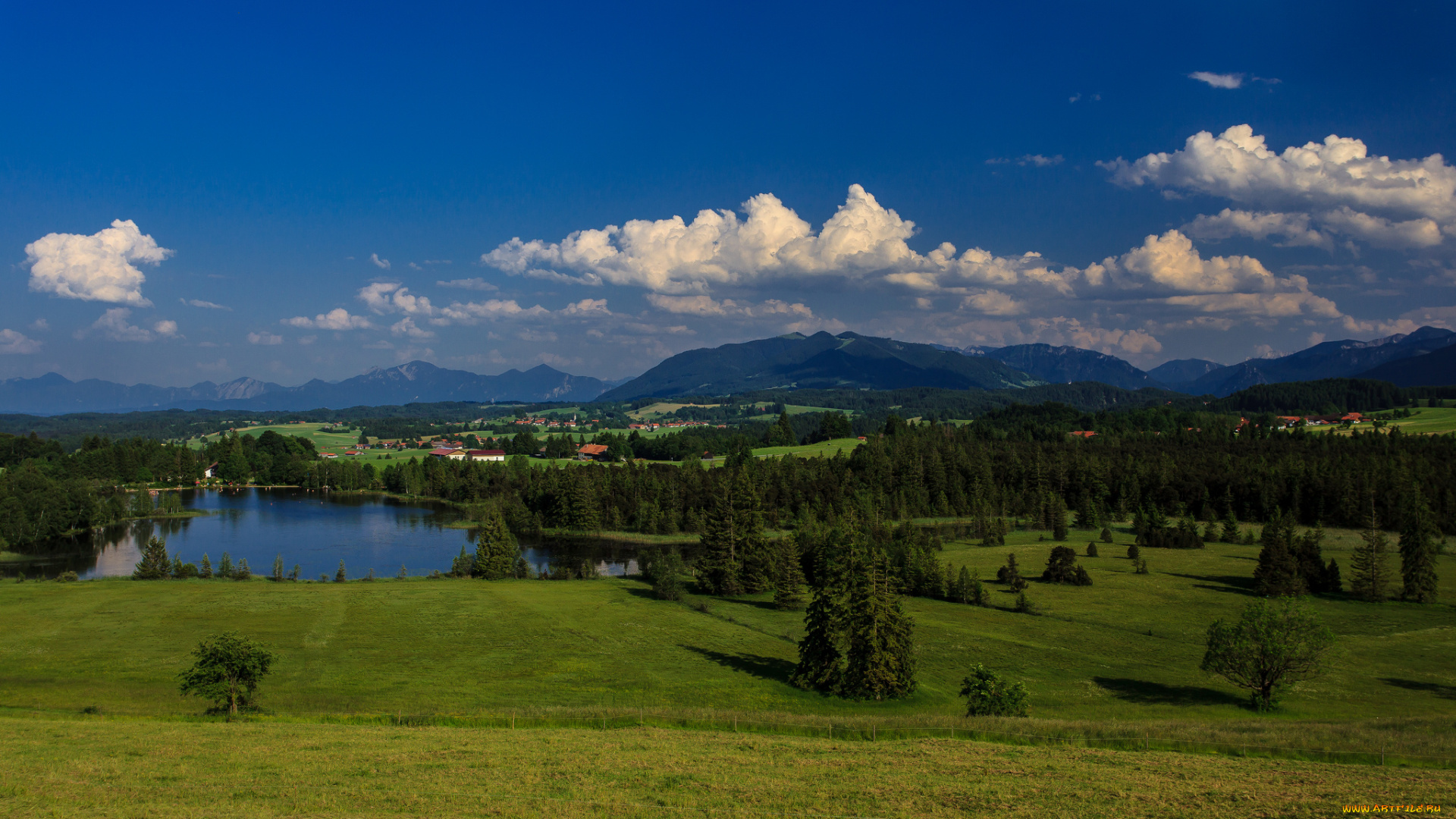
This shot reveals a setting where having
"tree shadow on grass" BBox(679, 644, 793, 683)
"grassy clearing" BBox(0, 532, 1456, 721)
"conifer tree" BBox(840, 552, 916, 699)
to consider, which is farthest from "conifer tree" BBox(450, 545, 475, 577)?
"conifer tree" BBox(840, 552, 916, 699)

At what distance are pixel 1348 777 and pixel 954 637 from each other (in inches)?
1127

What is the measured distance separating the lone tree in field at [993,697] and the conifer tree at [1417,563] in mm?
46952

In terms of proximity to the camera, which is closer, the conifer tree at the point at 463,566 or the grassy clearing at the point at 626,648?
the grassy clearing at the point at 626,648

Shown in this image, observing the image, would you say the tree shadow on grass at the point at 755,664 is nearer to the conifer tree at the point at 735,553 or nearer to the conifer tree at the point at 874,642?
the conifer tree at the point at 874,642

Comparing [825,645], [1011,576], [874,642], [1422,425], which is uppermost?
[1422,425]

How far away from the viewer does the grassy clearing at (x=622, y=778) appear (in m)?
17.6

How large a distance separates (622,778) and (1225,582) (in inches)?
2618

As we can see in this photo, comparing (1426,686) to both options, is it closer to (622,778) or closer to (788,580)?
(788,580)

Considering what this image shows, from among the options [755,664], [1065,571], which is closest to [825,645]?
[755,664]

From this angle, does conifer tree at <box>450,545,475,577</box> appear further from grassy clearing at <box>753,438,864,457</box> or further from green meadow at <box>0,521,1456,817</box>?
grassy clearing at <box>753,438,864,457</box>

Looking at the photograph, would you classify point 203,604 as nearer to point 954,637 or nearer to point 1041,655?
point 954,637

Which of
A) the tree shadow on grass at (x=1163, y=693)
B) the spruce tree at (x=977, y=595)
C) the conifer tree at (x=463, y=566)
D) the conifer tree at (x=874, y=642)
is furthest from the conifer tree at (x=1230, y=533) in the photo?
the conifer tree at (x=463, y=566)

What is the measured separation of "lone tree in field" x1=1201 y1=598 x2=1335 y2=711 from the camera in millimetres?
35062

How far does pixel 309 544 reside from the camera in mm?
97312
